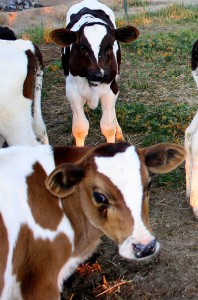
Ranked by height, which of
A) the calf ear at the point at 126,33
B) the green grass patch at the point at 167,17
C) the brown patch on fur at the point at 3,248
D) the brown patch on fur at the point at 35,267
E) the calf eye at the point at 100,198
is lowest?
the green grass patch at the point at 167,17

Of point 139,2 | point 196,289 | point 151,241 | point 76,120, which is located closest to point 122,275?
point 196,289

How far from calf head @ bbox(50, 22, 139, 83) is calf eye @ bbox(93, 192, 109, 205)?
10.6ft

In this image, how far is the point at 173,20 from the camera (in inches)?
548

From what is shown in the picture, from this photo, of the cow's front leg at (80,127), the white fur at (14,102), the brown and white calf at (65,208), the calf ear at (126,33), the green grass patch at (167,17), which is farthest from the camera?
the green grass patch at (167,17)

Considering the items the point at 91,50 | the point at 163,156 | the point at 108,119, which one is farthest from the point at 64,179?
the point at 108,119

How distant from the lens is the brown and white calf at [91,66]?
23.4 feet

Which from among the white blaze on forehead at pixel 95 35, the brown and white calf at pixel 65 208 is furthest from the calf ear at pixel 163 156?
the white blaze on forehead at pixel 95 35

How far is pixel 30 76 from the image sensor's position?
5.77 m

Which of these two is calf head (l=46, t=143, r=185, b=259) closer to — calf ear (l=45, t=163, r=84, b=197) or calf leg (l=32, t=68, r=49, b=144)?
calf ear (l=45, t=163, r=84, b=197)

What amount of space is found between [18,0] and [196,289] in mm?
18287

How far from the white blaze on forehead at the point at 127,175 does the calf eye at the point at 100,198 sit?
0.47ft

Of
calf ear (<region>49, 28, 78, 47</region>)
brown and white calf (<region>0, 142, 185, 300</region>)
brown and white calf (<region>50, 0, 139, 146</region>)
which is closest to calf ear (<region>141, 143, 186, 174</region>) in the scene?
brown and white calf (<region>0, 142, 185, 300</region>)

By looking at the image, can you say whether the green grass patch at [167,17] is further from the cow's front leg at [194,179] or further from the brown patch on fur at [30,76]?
the cow's front leg at [194,179]

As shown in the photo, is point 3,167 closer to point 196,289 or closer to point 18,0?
point 196,289
